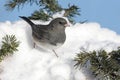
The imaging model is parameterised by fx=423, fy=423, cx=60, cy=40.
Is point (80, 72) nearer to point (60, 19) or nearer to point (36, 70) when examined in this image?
point (36, 70)

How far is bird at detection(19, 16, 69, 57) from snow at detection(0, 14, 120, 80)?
0.02m

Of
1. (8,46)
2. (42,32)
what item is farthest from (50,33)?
(8,46)

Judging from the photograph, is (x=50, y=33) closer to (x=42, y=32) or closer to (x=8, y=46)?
(x=42, y=32)

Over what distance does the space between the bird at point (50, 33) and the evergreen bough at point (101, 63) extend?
0.14m

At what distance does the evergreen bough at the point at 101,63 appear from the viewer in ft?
3.21

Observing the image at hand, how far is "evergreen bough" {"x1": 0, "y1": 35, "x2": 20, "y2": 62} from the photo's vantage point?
1057 millimetres

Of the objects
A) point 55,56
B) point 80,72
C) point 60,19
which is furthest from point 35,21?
point 80,72

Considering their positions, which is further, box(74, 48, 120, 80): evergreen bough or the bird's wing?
the bird's wing

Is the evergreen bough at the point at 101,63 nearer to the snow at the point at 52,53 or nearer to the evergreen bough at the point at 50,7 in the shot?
the snow at the point at 52,53

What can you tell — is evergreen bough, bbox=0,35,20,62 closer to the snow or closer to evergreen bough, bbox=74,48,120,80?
the snow

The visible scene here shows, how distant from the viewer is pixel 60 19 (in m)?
1.22

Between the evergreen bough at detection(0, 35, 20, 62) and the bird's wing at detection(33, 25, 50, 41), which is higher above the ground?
the evergreen bough at detection(0, 35, 20, 62)

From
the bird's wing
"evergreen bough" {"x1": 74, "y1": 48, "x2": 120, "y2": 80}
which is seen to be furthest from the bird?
"evergreen bough" {"x1": 74, "y1": 48, "x2": 120, "y2": 80}

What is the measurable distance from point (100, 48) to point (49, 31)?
0.18 metres
